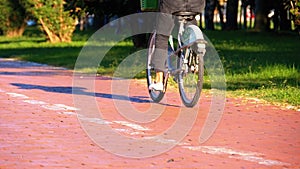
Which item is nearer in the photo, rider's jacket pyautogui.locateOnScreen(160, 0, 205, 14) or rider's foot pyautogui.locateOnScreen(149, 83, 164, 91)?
rider's jacket pyautogui.locateOnScreen(160, 0, 205, 14)

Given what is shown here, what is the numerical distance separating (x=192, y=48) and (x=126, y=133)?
1.75 meters

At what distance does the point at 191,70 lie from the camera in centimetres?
1009

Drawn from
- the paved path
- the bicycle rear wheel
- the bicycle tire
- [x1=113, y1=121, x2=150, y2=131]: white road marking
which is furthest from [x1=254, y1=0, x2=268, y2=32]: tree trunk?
[x1=113, y1=121, x2=150, y2=131]: white road marking

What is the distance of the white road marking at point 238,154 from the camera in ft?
22.7

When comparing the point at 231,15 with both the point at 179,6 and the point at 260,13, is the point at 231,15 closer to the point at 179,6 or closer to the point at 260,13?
the point at 260,13

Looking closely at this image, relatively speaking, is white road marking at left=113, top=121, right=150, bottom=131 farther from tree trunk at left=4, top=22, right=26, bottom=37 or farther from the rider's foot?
tree trunk at left=4, top=22, right=26, bottom=37

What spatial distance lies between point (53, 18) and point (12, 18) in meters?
15.8

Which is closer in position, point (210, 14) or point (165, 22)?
point (165, 22)

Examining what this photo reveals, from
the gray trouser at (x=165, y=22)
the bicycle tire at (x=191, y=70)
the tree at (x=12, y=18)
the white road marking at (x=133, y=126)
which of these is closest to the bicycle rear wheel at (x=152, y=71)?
the gray trouser at (x=165, y=22)

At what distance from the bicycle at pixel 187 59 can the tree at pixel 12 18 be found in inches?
1652

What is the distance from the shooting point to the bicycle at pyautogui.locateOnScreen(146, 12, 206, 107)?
980cm

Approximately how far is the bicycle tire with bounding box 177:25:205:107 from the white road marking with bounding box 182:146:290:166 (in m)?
2.19

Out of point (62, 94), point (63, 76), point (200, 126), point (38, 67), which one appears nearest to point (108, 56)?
point (38, 67)

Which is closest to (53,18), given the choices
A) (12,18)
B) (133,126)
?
(12,18)
